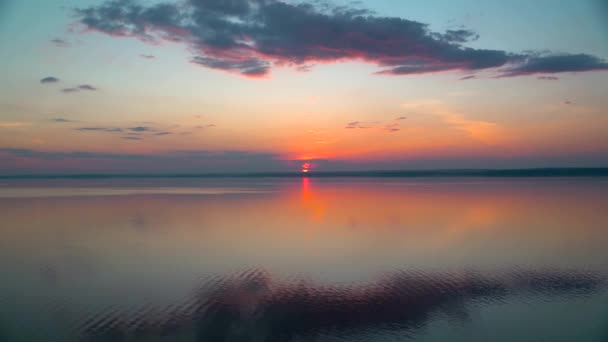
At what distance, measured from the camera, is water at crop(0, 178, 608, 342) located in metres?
9.83

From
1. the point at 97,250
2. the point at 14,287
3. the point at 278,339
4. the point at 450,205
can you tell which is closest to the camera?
the point at 278,339

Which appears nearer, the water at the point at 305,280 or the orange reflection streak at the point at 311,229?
the water at the point at 305,280

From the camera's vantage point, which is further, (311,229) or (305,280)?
(311,229)

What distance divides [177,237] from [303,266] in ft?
27.7

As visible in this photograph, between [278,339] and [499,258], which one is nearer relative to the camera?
[278,339]

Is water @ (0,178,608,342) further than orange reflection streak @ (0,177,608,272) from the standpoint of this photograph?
No

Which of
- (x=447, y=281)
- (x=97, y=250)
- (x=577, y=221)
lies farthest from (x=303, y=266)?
(x=577, y=221)

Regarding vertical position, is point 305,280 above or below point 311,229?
below

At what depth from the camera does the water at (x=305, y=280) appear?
983 centimetres

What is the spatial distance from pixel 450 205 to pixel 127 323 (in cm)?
2953

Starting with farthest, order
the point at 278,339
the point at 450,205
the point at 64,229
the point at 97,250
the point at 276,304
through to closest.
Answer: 1. the point at 450,205
2. the point at 64,229
3. the point at 97,250
4. the point at 276,304
5. the point at 278,339

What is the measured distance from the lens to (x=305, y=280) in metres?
13.6

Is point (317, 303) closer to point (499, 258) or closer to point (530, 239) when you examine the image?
point (499, 258)

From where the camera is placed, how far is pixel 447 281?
13.4 meters
